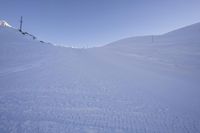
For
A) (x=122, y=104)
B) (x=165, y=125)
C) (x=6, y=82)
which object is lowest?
(x=165, y=125)

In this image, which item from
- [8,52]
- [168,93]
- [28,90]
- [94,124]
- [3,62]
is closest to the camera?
[94,124]

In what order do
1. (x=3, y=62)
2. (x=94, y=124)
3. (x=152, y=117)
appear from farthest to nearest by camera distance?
(x=3, y=62) → (x=152, y=117) → (x=94, y=124)

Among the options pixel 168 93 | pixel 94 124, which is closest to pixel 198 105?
pixel 168 93

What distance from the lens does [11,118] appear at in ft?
16.6

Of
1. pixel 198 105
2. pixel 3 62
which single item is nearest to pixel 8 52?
pixel 3 62

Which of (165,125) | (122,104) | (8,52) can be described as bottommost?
(165,125)

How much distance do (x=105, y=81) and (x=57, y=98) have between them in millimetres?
3371

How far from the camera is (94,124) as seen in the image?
505 centimetres

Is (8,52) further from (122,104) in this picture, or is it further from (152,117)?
(152,117)

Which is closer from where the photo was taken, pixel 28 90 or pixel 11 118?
pixel 11 118

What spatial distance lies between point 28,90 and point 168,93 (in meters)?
6.48

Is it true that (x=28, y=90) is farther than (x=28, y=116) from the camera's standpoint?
Yes

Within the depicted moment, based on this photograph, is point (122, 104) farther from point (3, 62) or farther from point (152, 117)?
point (3, 62)

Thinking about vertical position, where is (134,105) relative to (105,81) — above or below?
below
